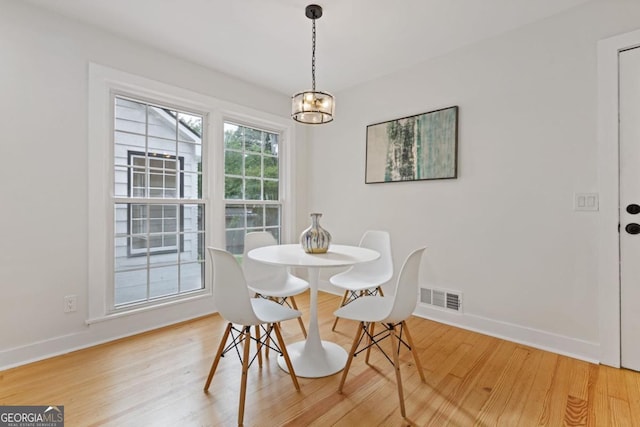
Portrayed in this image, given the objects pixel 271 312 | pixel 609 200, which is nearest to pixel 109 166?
pixel 271 312

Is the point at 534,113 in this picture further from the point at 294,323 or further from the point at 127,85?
the point at 127,85

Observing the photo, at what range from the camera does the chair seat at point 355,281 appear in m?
2.39

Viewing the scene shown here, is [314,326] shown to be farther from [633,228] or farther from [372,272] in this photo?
[633,228]

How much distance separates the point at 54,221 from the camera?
226 cm

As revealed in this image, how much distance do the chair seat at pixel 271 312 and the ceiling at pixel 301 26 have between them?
80.7 inches

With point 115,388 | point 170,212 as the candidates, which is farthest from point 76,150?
point 115,388

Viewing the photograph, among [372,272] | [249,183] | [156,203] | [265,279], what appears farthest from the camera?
[249,183]

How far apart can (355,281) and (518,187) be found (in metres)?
1.51

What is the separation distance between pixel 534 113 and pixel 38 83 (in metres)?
3.66

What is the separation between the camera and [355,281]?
2.55 m

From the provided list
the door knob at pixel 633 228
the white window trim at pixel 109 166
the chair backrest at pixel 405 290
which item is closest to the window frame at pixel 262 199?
the white window trim at pixel 109 166
